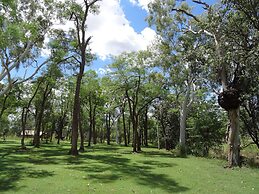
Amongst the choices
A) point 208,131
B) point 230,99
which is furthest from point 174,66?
point 230,99

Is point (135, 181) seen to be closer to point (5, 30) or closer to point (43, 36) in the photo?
point (5, 30)

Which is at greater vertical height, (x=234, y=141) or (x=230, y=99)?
(x=230, y=99)

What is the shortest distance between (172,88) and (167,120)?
10832 millimetres

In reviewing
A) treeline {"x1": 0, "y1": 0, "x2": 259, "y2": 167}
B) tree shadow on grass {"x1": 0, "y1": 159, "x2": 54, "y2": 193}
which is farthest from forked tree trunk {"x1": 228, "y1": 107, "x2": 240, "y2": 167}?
tree shadow on grass {"x1": 0, "y1": 159, "x2": 54, "y2": 193}

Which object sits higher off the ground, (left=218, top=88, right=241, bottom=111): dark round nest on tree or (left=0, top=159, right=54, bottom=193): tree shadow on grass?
(left=218, top=88, right=241, bottom=111): dark round nest on tree

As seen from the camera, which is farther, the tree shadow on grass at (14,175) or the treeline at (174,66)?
the treeline at (174,66)

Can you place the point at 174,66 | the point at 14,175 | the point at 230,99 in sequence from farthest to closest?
the point at 174,66 < the point at 230,99 < the point at 14,175

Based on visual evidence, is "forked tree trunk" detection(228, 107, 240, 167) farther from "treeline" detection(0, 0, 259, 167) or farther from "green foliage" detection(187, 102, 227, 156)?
"green foliage" detection(187, 102, 227, 156)

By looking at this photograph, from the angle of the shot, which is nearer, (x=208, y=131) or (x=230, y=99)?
(x=230, y=99)

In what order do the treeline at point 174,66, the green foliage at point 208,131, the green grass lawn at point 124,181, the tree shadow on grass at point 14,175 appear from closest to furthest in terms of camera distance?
Answer: the green grass lawn at point 124,181
the tree shadow on grass at point 14,175
the treeline at point 174,66
the green foliage at point 208,131

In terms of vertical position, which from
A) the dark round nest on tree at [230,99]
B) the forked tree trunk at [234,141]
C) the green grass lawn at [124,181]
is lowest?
the green grass lawn at [124,181]

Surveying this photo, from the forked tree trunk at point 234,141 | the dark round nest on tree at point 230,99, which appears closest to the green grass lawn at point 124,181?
the forked tree trunk at point 234,141

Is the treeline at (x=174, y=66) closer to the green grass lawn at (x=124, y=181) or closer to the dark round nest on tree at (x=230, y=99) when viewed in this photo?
the dark round nest on tree at (x=230, y=99)

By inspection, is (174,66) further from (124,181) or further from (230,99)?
(124,181)
